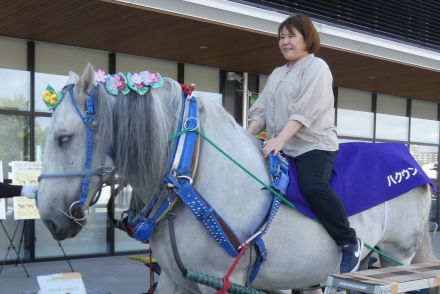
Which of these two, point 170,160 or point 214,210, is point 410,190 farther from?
point 170,160

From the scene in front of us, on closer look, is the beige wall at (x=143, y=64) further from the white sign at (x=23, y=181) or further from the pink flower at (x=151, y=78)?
the pink flower at (x=151, y=78)

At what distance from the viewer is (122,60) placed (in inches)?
333

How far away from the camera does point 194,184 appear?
2350mm

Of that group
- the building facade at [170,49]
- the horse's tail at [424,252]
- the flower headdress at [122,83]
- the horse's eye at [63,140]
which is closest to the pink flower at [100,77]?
the flower headdress at [122,83]

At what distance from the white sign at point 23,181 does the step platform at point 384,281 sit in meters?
5.41

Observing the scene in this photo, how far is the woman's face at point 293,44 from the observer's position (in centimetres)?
272

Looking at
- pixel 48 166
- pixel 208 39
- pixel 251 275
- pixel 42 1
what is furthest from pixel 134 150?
pixel 208 39

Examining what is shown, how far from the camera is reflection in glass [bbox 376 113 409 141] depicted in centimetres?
1222

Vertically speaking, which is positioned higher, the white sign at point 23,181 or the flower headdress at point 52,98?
the flower headdress at point 52,98

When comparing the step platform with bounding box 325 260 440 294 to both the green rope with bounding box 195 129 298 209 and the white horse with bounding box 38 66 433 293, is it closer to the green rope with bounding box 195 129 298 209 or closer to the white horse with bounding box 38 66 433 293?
the white horse with bounding box 38 66 433 293

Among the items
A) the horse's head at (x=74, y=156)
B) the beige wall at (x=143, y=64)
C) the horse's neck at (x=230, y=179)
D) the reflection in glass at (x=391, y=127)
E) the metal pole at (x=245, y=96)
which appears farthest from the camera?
the reflection in glass at (x=391, y=127)

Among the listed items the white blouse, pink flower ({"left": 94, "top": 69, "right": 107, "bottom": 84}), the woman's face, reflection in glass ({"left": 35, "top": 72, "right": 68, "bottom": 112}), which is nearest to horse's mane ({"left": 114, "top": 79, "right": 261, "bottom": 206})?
pink flower ({"left": 94, "top": 69, "right": 107, "bottom": 84})

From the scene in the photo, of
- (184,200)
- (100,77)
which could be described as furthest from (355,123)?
(100,77)

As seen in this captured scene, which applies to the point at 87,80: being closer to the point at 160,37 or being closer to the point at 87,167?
the point at 87,167
